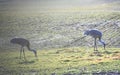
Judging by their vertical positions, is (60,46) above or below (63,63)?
below

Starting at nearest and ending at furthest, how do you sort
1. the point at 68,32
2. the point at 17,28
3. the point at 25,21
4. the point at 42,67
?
1. the point at 42,67
2. the point at 68,32
3. the point at 17,28
4. the point at 25,21

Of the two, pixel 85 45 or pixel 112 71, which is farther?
pixel 85 45

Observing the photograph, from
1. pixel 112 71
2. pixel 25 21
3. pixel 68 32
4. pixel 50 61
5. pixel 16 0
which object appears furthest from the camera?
pixel 16 0

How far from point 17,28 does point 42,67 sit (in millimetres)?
29678

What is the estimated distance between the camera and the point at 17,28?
190 feet

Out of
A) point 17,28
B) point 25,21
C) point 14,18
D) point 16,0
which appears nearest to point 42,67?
point 17,28

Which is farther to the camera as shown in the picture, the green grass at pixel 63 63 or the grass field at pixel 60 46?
the grass field at pixel 60 46

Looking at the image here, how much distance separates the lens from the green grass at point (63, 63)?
90.0 feet

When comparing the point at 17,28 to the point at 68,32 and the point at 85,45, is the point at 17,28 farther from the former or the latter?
the point at 85,45

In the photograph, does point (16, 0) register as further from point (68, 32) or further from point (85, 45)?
Answer: point (85, 45)

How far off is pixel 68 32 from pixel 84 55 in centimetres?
1718

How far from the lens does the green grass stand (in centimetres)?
2743

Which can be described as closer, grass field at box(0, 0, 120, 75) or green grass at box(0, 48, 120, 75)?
green grass at box(0, 48, 120, 75)

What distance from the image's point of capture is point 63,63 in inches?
1201
